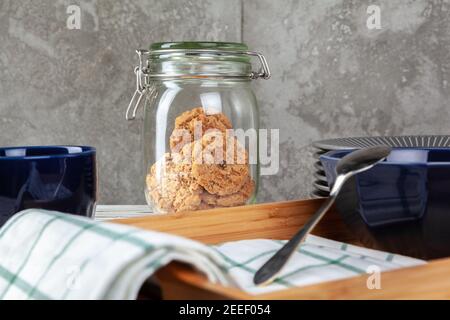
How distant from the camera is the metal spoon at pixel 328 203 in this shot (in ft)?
1.63

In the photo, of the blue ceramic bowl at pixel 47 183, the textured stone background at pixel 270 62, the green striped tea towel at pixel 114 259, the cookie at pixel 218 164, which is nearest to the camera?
the green striped tea towel at pixel 114 259

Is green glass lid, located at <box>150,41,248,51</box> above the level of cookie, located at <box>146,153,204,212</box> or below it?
above

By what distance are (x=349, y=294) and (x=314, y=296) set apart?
0.02 meters

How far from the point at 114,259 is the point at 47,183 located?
296 millimetres

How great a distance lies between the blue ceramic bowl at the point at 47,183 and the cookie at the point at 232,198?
0.15 m

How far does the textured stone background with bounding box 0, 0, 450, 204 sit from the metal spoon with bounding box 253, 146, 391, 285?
55 cm

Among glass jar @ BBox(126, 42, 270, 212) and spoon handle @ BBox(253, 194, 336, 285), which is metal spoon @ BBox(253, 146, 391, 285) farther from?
glass jar @ BBox(126, 42, 270, 212)

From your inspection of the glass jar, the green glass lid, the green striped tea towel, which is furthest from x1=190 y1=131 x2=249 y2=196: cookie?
the green striped tea towel

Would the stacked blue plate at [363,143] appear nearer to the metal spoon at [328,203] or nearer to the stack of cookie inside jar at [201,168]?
the stack of cookie inside jar at [201,168]

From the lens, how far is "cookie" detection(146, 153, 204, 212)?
0.84m

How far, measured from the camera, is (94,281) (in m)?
0.43

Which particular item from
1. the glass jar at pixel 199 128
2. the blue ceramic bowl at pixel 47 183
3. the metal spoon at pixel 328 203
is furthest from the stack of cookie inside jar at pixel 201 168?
the metal spoon at pixel 328 203

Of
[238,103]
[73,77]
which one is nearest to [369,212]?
[238,103]

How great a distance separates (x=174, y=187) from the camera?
→ 854mm
